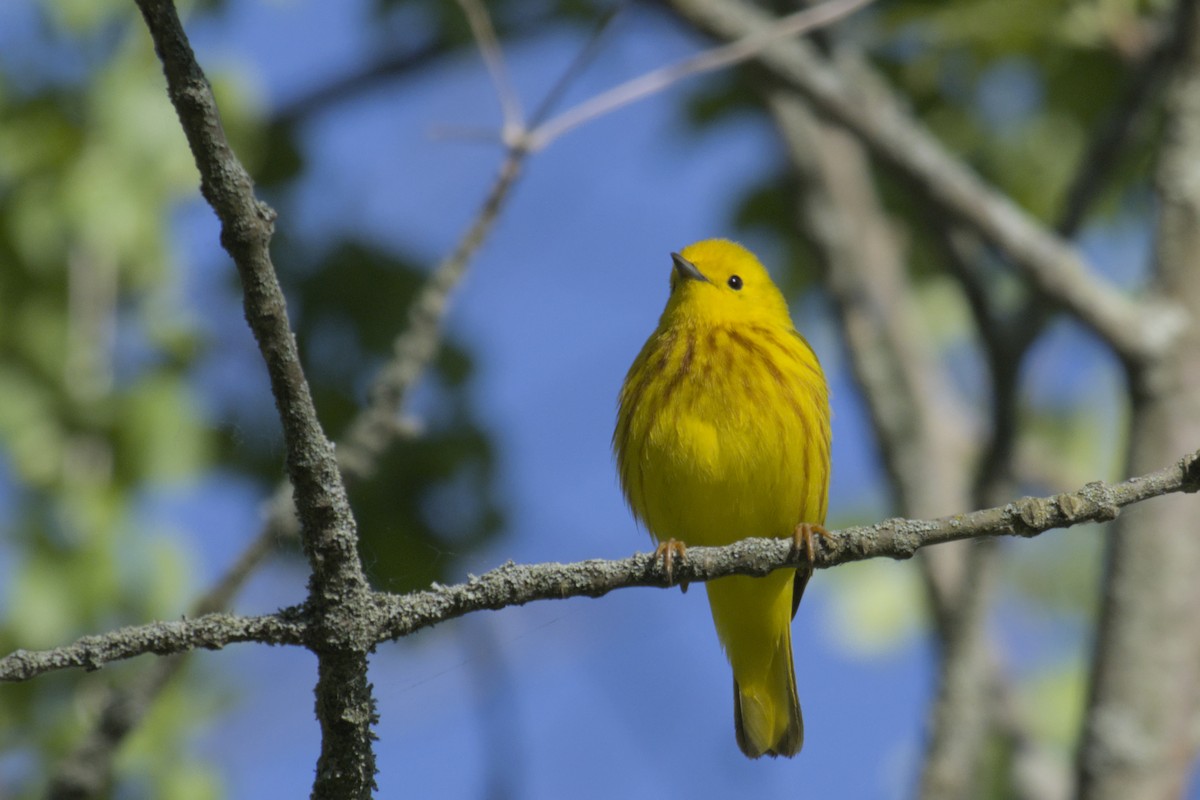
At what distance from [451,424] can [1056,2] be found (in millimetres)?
3134

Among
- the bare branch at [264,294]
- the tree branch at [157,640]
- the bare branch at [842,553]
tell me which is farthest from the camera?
the bare branch at [842,553]

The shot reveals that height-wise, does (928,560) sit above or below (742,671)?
above

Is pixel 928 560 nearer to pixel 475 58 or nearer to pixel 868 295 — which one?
pixel 868 295

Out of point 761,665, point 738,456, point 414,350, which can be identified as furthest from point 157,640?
point 761,665

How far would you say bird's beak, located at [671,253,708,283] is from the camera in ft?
17.0

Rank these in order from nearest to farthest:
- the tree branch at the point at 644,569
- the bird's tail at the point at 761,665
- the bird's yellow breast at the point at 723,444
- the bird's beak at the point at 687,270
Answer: the tree branch at the point at 644,569 < the bird's yellow breast at the point at 723,444 < the bird's tail at the point at 761,665 < the bird's beak at the point at 687,270

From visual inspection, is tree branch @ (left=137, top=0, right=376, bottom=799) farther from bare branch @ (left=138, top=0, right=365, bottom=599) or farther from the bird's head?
the bird's head

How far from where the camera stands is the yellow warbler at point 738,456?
4430 millimetres

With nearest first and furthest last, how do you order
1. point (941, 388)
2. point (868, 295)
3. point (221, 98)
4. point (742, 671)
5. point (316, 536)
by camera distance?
1. point (316, 536)
2. point (742, 671)
3. point (221, 98)
4. point (868, 295)
5. point (941, 388)

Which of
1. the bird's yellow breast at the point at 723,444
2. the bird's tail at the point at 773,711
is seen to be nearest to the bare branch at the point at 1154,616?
the bird's tail at the point at 773,711

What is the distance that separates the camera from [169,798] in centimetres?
512

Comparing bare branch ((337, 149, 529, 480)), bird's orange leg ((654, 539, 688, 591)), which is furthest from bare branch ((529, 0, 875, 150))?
bird's orange leg ((654, 539, 688, 591))

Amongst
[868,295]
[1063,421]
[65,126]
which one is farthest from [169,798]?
[1063,421]

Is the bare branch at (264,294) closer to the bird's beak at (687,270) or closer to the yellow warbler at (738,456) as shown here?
the yellow warbler at (738,456)
